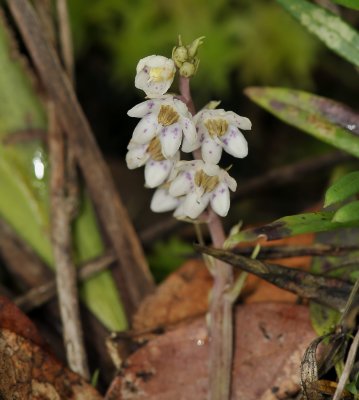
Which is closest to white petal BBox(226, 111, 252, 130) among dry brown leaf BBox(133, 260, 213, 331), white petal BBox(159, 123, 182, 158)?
white petal BBox(159, 123, 182, 158)

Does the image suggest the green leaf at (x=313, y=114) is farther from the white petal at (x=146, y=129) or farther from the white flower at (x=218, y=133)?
the white petal at (x=146, y=129)

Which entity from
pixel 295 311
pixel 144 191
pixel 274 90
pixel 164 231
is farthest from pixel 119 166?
pixel 295 311

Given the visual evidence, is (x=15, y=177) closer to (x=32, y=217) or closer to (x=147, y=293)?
(x=32, y=217)

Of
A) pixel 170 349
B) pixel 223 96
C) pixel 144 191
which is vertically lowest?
pixel 170 349

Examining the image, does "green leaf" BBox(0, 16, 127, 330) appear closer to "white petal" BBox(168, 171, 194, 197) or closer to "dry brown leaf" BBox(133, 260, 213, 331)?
"dry brown leaf" BBox(133, 260, 213, 331)

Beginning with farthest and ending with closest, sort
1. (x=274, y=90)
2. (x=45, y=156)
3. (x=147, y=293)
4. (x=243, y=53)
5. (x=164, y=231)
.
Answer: (x=243, y=53) < (x=164, y=231) < (x=45, y=156) < (x=147, y=293) < (x=274, y=90)

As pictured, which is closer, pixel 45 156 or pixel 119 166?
pixel 45 156

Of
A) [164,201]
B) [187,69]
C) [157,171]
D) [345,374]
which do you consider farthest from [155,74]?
[345,374]
